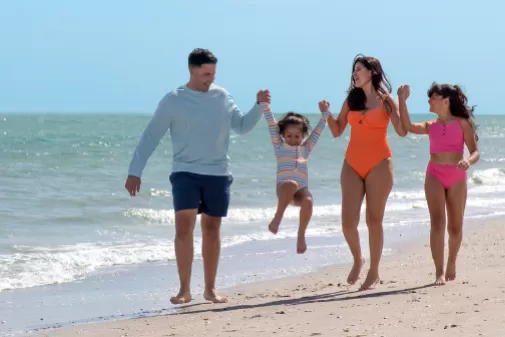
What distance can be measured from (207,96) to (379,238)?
175cm

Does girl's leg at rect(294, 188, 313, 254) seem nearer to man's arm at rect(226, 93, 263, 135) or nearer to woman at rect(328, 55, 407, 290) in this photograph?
woman at rect(328, 55, 407, 290)

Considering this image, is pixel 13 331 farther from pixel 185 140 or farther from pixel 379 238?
pixel 379 238

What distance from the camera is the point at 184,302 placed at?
7043 millimetres

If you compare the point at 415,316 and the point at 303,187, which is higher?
the point at 303,187

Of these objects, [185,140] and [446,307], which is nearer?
[446,307]

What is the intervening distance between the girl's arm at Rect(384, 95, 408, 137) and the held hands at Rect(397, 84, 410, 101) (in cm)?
7

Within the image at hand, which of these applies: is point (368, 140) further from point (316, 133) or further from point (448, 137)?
point (448, 137)

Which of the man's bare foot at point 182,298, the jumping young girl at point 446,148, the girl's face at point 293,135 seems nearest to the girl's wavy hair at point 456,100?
the jumping young girl at point 446,148

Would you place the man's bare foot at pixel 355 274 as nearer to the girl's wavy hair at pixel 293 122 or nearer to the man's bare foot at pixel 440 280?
the man's bare foot at pixel 440 280

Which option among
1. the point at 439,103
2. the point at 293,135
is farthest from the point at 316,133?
the point at 439,103

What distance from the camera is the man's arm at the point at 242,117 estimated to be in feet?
22.6

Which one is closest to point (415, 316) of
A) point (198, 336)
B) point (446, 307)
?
point (446, 307)

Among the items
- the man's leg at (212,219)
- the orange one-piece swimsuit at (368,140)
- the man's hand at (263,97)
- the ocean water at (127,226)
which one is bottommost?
the ocean water at (127,226)

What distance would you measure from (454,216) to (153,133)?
2.36 metres
